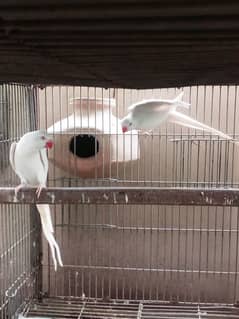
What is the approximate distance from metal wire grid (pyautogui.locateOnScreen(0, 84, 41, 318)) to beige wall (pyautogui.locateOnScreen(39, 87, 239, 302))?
0.14 metres

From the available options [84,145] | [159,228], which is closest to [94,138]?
[84,145]

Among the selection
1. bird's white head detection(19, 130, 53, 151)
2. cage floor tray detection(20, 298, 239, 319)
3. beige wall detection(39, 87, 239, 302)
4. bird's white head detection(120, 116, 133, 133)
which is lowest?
cage floor tray detection(20, 298, 239, 319)

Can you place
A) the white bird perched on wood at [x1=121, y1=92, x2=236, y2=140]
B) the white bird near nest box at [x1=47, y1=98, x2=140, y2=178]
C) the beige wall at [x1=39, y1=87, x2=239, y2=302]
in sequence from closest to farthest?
the white bird perched on wood at [x1=121, y1=92, x2=236, y2=140] → the white bird near nest box at [x1=47, y1=98, x2=140, y2=178] → the beige wall at [x1=39, y1=87, x2=239, y2=302]

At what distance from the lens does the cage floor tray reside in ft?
6.88

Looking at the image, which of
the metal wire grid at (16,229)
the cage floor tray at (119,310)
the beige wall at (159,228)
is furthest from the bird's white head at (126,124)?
the cage floor tray at (119,310)

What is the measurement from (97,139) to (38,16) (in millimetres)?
1687

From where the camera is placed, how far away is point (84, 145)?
231 cm

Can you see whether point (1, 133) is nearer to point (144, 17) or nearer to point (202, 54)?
point (202, 54)

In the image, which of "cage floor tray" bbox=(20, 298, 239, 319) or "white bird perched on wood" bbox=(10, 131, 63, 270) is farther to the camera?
"cage floor tray" bbox=(20, 298, 239, 319)

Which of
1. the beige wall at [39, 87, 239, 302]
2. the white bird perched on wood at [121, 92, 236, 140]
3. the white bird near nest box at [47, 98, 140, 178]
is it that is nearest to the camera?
the white bird perched on wood at [121, 92, 236, 140]

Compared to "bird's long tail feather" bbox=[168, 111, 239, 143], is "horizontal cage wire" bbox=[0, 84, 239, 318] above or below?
below

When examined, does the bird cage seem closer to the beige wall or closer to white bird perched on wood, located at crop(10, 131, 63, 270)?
the beige wall

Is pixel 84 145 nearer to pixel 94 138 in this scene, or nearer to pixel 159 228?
pixel 94 138

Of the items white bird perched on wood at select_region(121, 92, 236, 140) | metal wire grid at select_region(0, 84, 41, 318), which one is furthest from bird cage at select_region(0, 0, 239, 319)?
white bird perched on wood at select_region(121, 92, 236, 140)
